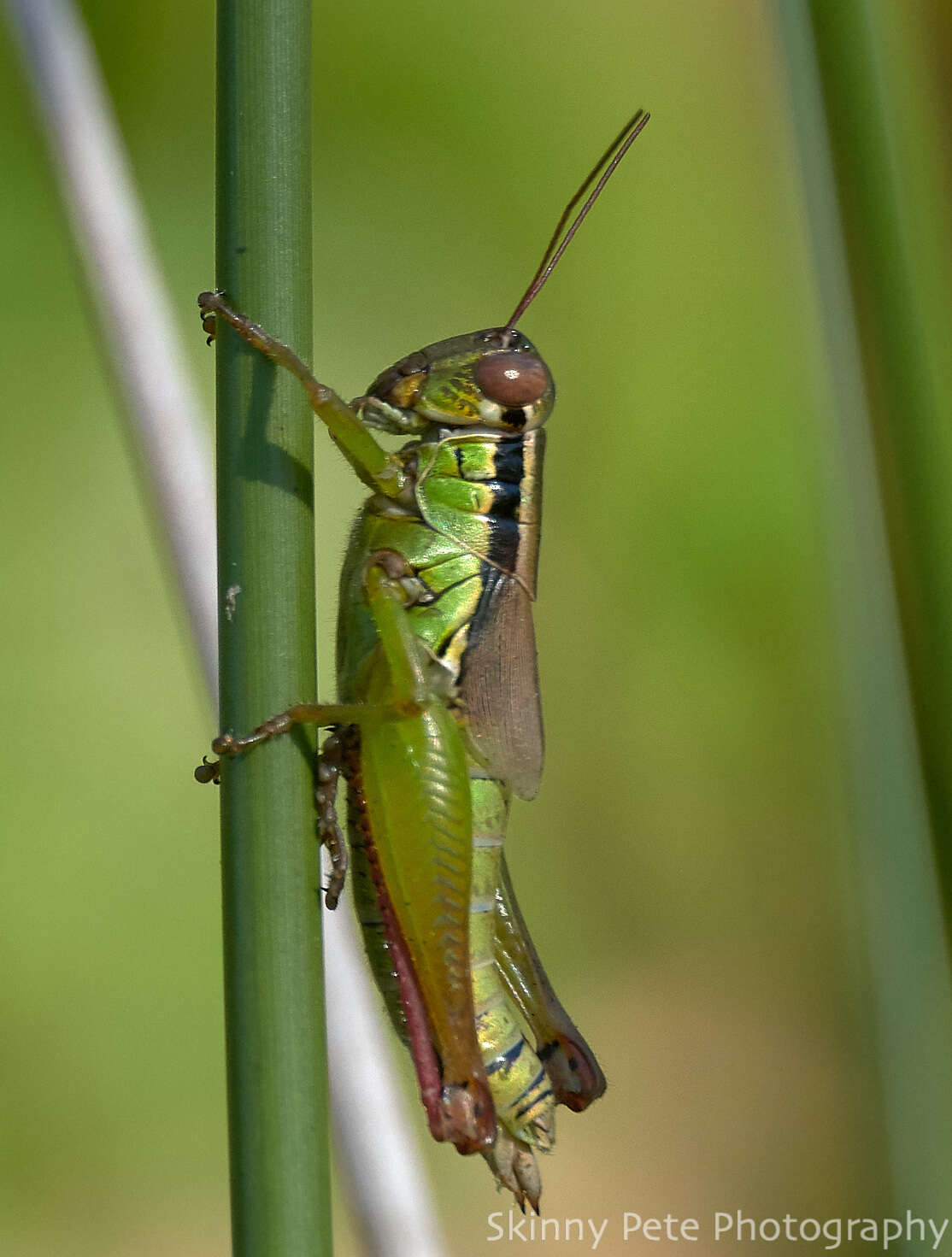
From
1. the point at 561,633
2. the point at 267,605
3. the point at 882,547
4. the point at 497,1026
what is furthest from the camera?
the point at 561,633

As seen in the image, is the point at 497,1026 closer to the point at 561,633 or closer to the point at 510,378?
the point at 510,378

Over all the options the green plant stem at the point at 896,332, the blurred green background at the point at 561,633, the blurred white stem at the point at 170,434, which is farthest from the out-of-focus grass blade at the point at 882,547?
the blurred green background at the point at 561,633

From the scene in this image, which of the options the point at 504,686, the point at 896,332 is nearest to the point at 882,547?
the point at 896,332

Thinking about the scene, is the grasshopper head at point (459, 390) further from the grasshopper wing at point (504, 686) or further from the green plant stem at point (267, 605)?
the green plant stem at point (267, 605)

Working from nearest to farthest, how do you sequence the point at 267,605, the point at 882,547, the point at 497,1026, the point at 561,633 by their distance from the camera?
the point at 267,605
the point at 882,547
the point at 497,1026
the point at 561,633

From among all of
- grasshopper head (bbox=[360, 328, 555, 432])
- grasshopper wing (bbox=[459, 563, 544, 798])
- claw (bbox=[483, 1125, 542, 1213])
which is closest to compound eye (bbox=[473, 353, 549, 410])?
grasshopper head (bbox=[360, 328, 555, 432])

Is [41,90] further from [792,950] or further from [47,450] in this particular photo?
[792,950]

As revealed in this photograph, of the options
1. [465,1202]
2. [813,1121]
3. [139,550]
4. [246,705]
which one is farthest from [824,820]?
[246,705]
